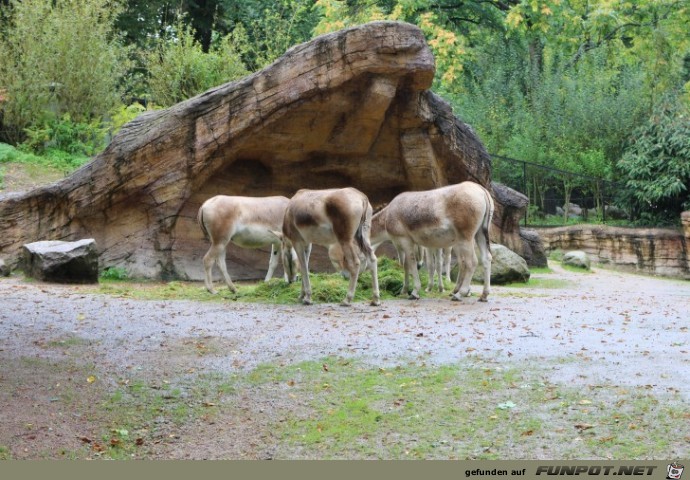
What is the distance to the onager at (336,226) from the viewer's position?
12.0 meters

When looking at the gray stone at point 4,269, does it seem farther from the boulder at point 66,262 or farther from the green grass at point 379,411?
the green grass at point 379,411

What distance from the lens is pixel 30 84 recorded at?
19844 mm

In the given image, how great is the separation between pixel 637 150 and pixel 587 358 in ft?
56.6

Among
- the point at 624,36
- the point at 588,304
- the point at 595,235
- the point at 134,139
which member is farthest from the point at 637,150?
the point at 134,139

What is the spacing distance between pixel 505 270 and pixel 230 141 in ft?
17.3

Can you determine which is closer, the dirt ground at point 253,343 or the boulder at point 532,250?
the dirt ground at point 253,343

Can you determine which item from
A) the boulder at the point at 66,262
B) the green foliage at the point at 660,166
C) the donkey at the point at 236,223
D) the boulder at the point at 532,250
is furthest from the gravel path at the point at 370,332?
the green foliage at the point at 660,166

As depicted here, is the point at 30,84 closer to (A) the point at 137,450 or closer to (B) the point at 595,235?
(B) the point at 595,235

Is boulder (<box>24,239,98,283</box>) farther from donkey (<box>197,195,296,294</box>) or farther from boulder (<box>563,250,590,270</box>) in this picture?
boulder (<box>563,250,590,270</box>)

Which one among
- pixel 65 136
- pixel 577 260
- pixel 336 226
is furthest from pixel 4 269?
pixel 577 260

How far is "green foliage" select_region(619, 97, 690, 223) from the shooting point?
22.9m

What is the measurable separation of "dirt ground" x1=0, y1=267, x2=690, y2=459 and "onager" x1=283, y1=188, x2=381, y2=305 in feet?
1.65
